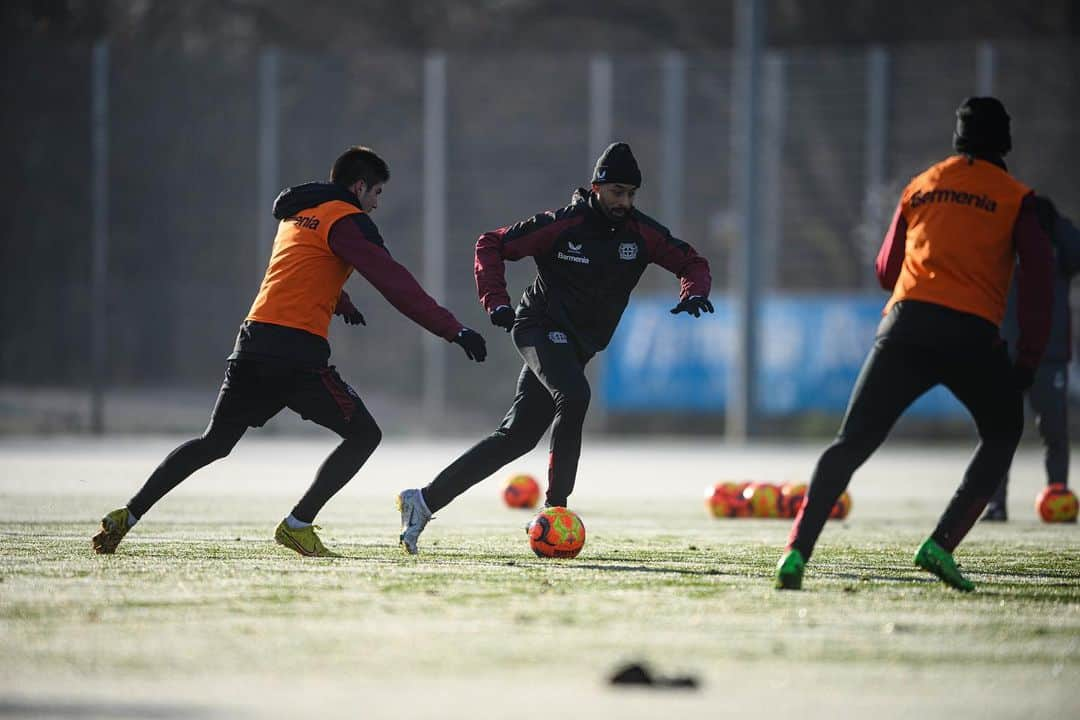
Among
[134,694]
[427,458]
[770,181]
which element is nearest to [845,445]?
[134,694]

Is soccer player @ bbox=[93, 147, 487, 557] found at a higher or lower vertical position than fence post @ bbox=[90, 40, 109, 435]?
lower

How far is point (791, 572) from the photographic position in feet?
24.1

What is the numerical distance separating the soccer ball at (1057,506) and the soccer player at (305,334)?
17.7 ft

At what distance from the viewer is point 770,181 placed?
2636 centimetres

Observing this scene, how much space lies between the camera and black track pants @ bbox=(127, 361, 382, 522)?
8711 mm

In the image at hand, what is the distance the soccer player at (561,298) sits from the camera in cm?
900

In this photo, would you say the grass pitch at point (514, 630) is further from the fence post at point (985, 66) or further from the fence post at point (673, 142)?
the fence post at point (985, 66)

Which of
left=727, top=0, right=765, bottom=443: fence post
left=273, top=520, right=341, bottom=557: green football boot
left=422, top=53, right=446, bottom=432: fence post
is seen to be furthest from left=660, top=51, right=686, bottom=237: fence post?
left=273, top=520, right=341, bottom=557: green football boot

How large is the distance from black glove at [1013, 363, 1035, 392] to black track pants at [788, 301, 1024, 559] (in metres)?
0.02

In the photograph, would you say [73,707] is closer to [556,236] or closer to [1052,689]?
[1052,689]

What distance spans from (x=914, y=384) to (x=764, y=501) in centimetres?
528

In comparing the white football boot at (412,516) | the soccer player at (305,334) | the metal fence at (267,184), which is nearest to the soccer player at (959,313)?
the soccer player at (305,334)

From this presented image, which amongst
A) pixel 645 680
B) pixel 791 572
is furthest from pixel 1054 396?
pixel 645 680

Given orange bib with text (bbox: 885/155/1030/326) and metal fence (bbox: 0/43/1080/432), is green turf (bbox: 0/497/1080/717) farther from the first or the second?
metal fence (bbox: 0/43/1080/432)
